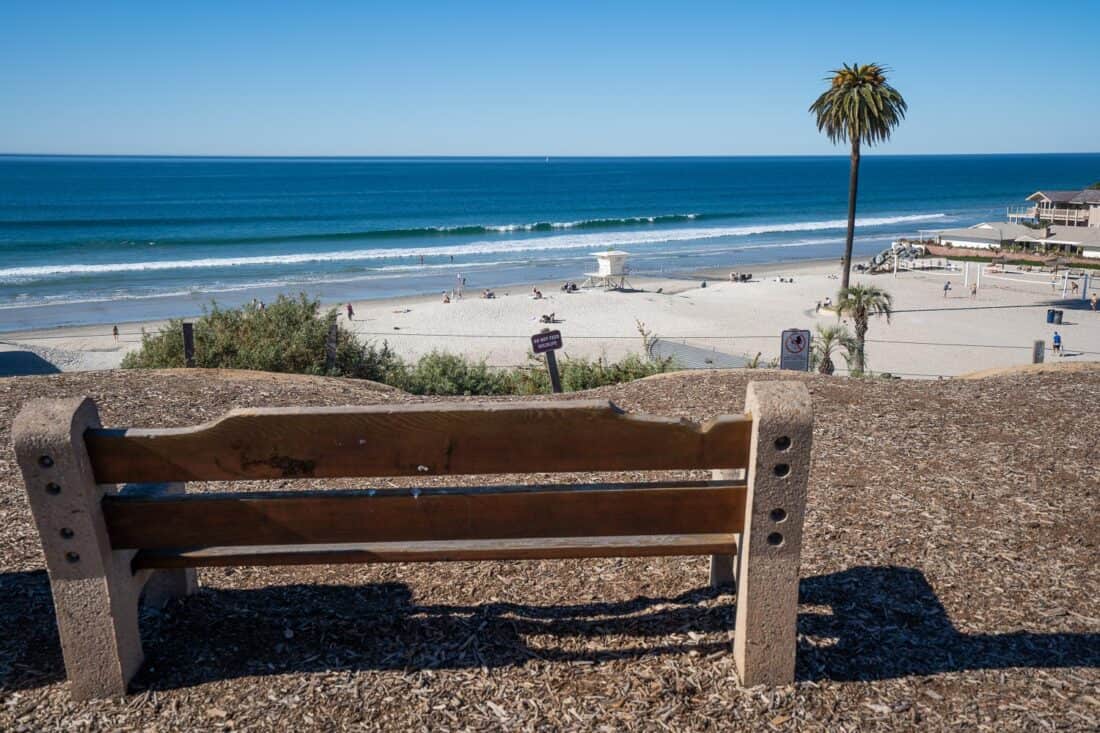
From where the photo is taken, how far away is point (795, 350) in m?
11.6

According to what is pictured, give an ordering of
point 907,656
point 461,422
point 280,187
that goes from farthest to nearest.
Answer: point 280,187 < point 907,656 < point 461,422

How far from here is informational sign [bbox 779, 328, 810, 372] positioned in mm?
11555

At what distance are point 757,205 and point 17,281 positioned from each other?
2750 inches

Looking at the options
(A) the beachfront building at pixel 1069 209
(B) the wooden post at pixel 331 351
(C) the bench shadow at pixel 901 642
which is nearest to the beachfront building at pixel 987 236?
(A) the beachfront building at pixel 1069 209

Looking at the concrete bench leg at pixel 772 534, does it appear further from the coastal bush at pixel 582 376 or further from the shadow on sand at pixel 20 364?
the shadow on sand at pixel 20 364

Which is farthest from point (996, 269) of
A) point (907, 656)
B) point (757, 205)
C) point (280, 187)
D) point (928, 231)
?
point (280, 187)

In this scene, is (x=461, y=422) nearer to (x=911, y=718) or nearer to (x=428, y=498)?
(x=428, y=498)

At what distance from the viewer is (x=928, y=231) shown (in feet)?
222

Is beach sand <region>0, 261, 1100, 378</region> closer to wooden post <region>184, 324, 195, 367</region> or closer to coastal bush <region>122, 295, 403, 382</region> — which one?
coastal bush <region>122, 295, 403, 382</region>

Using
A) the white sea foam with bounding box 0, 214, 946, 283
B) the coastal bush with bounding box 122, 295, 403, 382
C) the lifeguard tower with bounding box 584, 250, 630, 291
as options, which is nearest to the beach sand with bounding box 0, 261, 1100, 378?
the lifeguard tower with bounding box 584, 250, 630, 291

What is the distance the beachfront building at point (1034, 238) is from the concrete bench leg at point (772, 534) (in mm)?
47213

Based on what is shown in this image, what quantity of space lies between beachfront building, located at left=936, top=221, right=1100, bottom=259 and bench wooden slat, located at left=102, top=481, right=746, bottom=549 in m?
47.3

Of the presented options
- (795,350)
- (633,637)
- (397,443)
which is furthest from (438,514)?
(795,350)

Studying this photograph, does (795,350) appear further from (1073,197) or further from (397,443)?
(1073,197)
